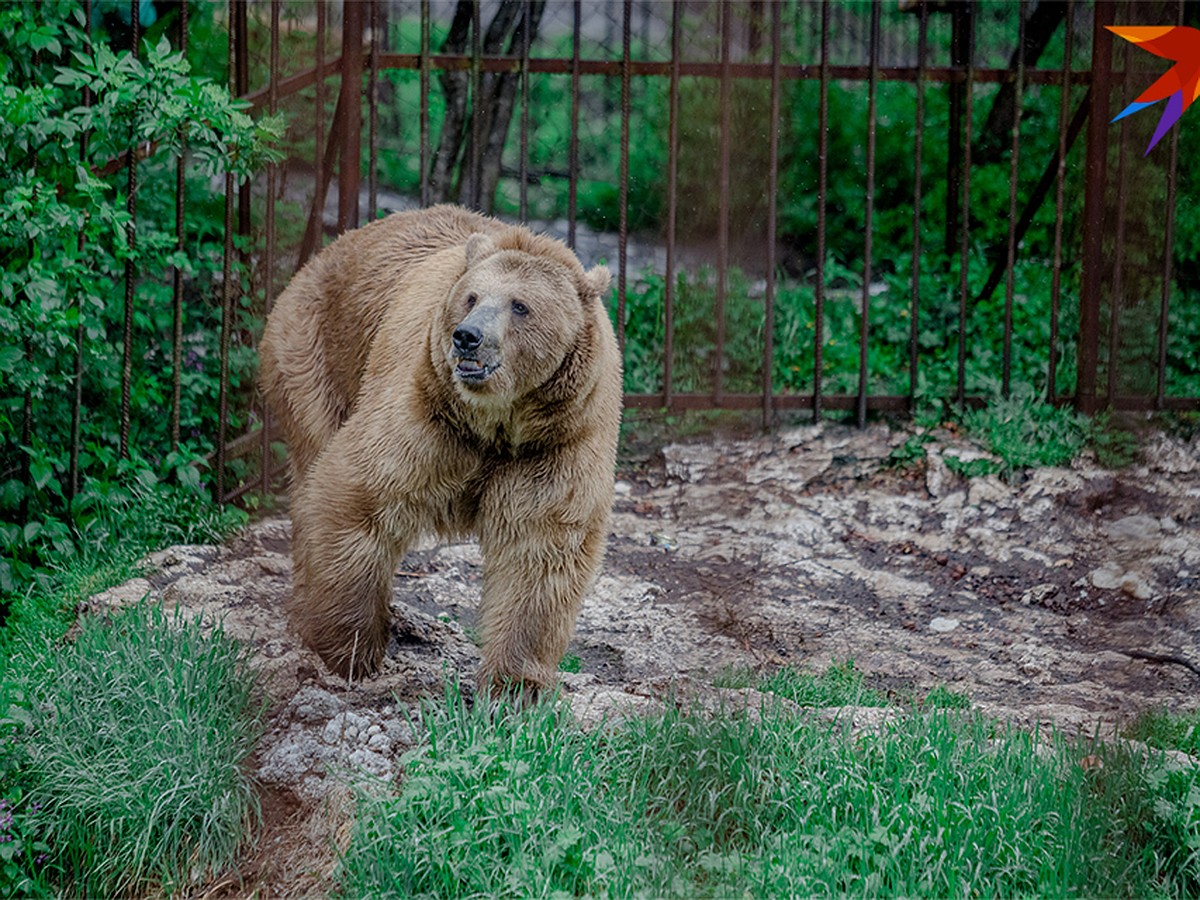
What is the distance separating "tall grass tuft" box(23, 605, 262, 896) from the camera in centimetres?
381

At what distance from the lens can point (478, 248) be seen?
4.58 m

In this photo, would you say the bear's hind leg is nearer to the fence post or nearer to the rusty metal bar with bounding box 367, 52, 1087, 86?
the rusty metal bar with bounding box 367, 52, 1087, 86

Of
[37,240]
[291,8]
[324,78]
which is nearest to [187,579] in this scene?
[37,240]

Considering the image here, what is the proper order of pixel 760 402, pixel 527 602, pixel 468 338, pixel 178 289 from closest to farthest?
pixel 468 338
pixel 527 602
pixel 178 289
pixel 760 402

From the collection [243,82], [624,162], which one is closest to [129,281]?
[243,82]

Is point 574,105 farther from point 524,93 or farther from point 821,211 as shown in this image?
point 821,211

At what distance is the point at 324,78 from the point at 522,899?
15.8 feet

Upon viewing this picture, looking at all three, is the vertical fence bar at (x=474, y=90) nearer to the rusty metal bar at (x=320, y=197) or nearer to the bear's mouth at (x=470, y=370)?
the rusty metal bar at (x=320, y=197)

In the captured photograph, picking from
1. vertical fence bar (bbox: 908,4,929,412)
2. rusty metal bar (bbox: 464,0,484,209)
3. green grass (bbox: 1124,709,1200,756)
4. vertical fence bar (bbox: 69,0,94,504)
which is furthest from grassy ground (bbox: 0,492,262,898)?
vertical fence bar (bbox: 908,4,929,412)

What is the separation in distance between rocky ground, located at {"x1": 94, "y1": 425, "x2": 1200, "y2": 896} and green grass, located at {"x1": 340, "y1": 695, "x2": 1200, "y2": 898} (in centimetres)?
28

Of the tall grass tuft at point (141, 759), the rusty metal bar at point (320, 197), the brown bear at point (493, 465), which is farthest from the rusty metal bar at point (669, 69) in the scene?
the tall grass tuft at point (141, 759)

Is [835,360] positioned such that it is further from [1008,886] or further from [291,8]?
[1008,886]

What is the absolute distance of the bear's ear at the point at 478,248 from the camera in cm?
457

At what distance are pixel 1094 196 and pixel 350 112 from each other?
13.0ft
